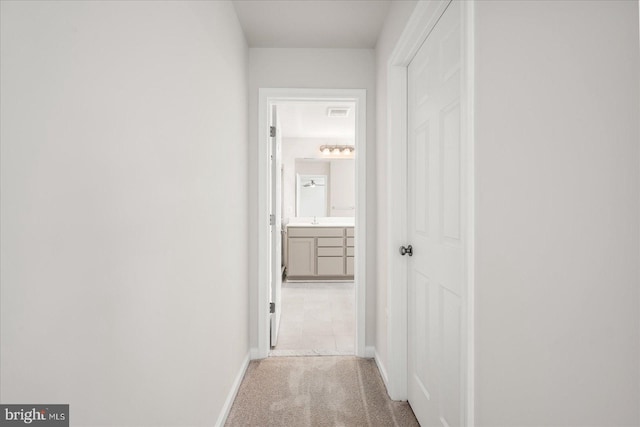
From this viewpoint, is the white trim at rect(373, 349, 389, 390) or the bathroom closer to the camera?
the white trim at rect(373, 349, 389, 390)

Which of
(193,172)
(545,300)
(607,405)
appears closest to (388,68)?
(193,172)

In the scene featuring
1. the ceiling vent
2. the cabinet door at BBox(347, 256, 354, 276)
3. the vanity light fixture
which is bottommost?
the cabinet door at BBox(347, 256, 354, 276)

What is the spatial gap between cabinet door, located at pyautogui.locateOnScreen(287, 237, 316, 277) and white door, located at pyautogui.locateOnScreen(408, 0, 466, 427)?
3.61m

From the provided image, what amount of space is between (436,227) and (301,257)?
415 cm

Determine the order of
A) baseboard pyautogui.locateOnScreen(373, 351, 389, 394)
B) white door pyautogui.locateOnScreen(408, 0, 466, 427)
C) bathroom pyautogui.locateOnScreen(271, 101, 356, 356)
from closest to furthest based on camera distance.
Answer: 1. white door pyautogui.locateOnScreen(408, 0, 466, 427)
2. baseboard pyautogui.locateOnScreen(373, 351, 389, 394)
3. bathroom pyautogui.locateOnScreen(271, 101, 356, 356)

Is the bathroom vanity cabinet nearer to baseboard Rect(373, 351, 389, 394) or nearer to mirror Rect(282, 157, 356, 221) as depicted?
mirror Rect(282, 157, 356, 221)

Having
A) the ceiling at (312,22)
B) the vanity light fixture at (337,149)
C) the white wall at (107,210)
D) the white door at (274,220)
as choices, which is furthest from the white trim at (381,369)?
the vanity light fixture at (337,149)

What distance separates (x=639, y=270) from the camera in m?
0.61

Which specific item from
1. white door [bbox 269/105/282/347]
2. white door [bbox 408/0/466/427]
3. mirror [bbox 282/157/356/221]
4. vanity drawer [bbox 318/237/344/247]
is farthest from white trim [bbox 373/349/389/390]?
mirror [bbox 282/157/356/221]

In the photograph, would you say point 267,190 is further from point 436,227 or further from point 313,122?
point 313,122

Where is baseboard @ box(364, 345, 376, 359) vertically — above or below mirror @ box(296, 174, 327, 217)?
below

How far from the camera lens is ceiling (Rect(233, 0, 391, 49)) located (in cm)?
229

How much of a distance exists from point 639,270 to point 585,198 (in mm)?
161

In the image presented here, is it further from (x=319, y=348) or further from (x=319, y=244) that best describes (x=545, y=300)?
(x=319, y=244)
